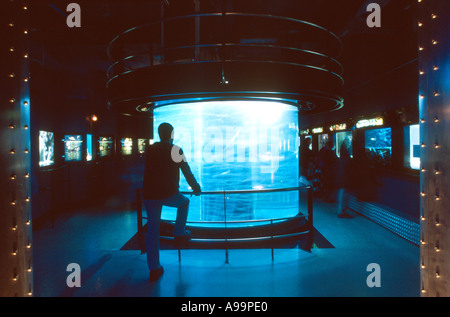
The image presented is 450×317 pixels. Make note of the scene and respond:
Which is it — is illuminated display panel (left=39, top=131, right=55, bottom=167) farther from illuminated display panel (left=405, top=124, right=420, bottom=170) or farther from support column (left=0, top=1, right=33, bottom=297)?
illuminated display panel (left=405, top=124, right=420, bottom=170)

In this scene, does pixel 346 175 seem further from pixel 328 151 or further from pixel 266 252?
pixel 266 252

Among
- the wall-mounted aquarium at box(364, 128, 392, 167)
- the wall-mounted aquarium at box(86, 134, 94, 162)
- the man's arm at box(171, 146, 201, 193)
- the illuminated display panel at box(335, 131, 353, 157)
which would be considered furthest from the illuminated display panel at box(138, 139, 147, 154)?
the man's arm at box(171, 146, 201, 193)

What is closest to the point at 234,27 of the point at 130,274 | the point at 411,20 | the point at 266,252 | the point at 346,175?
the point at 411,20

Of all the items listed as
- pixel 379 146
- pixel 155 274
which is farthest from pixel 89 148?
pixel 379 146

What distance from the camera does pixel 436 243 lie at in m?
2.54

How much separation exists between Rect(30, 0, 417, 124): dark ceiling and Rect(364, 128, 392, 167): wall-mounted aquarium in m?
1.66

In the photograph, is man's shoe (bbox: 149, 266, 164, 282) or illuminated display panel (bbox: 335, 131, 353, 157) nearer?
man's shoe (bbox: 149, 266, 164, 282)

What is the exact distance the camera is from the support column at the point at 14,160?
239 centimetres

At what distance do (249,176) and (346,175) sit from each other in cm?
266

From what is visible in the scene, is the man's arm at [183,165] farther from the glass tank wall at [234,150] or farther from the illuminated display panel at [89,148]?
the illuminated display panel at [89,148]

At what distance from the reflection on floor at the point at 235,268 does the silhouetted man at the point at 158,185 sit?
0.43 meters

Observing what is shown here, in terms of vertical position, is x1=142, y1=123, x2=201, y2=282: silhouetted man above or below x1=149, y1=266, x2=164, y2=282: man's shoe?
above

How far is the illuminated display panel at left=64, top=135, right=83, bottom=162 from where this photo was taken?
10.2 meters

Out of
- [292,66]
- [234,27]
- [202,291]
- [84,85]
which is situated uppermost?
[234,27]
